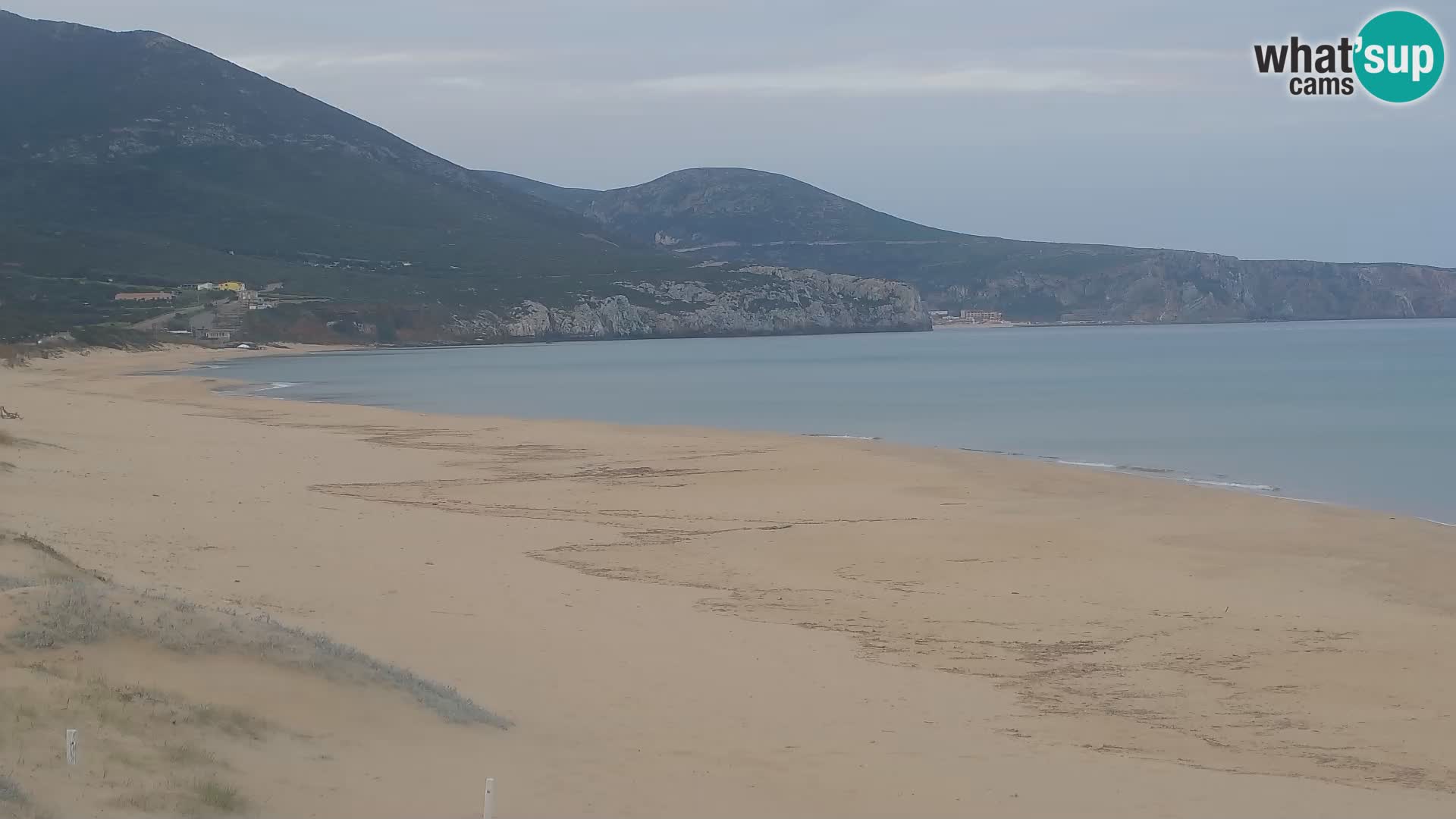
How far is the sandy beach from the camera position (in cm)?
775

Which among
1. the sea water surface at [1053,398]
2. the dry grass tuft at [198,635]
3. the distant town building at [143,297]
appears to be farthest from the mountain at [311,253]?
the dry grass tuft at [198,635]

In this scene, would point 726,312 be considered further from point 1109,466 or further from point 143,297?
point 1109,466

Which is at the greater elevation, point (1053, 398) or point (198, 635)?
point (198, 635)

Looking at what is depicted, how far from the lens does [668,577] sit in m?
14.8

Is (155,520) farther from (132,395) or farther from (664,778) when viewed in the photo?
(132,395)

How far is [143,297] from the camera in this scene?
115188 mm

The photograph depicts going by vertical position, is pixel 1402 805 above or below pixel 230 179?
below

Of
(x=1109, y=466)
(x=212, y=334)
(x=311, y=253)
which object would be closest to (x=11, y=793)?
(x=1109, y=466)

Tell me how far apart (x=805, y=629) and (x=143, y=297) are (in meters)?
115

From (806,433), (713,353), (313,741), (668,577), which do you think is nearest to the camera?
(313,741)

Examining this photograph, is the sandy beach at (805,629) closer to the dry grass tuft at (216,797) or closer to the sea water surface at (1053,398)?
the dry grass tuft at (216,797)

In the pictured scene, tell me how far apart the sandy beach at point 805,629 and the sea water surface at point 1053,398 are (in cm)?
873

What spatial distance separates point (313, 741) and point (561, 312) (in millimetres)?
146493

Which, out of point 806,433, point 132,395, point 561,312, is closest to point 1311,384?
point 806,433
